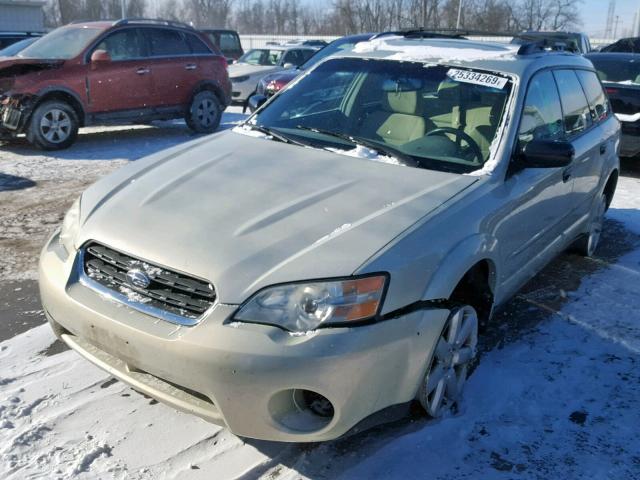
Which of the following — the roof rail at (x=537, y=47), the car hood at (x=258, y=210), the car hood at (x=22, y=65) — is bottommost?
the car hood at (x=258, y=210)

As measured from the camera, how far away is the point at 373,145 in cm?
346

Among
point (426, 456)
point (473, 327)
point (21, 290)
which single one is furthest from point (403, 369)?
point (21, 290)

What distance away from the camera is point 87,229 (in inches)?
109

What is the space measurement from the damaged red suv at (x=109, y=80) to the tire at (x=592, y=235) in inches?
266

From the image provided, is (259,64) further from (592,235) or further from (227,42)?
(592,235)

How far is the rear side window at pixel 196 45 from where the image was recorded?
10.3 m

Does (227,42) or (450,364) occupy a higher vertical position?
(227,42)

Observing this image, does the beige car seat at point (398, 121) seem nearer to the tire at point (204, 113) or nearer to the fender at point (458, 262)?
the fender at point (458, 262)

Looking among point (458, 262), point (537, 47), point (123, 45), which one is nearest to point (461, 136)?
point (458, 262)

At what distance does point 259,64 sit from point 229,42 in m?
5.79

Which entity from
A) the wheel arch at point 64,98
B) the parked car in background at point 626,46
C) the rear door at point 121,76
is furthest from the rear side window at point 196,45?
the parked car in background at point 626,46

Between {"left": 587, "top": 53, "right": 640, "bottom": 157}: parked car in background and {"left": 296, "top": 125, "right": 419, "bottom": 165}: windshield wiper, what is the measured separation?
19.3 feet

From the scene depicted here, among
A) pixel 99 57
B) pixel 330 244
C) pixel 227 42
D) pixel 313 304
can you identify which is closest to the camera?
pixel 313 304

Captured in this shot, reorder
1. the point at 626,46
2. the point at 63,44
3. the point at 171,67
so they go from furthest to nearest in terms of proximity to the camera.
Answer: the point at 626,46 < the point at 171,67 < the point at 63,44
